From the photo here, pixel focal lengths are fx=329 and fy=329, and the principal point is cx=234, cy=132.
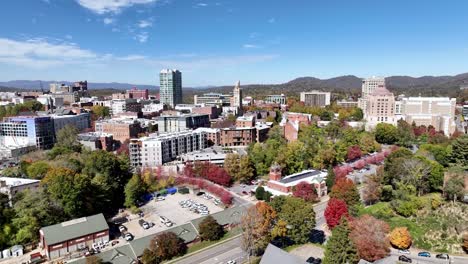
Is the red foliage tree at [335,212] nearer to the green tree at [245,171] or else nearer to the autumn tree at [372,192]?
the autumn tree at [372,192]

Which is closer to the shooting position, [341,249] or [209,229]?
[341,249]

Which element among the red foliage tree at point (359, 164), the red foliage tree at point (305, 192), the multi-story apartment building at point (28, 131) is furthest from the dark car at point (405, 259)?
the multi-story apartment building at point (28, 131)

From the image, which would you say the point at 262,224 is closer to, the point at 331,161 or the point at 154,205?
the point at 154,205

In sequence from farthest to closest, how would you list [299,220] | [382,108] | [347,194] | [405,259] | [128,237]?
[382,108] → [347,194] → [128,237] → [299,220] → [405,259]

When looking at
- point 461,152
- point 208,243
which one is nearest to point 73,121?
point 208,243

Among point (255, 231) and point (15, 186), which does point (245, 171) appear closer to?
point (255, 231)

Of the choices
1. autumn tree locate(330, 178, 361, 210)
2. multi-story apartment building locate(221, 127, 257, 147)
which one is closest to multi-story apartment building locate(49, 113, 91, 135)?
multi-story apartment building locate(221, 127, 257, 147)

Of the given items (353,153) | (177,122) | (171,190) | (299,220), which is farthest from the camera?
(177,122)

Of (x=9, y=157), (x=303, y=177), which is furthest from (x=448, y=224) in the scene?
(x=9, y=157)
